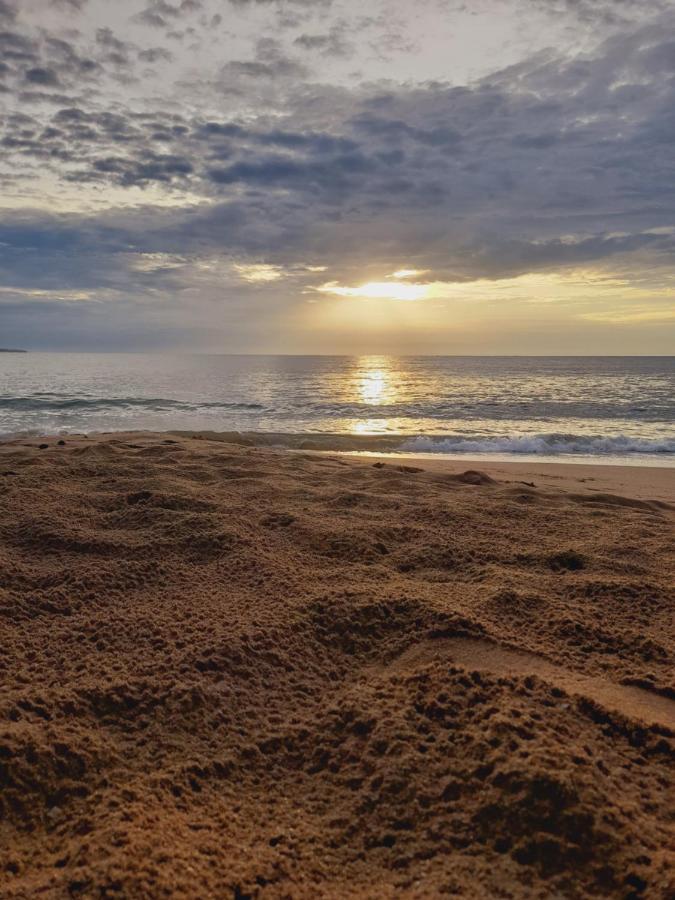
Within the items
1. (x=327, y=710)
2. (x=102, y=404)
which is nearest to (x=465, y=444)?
(x=327, y=710)

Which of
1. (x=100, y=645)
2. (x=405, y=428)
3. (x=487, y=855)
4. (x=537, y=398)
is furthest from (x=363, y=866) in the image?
(x=537, y=398)

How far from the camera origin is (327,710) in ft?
6.50

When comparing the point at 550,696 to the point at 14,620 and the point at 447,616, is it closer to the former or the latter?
the point at 447,616

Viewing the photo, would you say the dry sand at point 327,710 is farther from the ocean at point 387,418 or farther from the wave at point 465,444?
the ocean at point 387,418

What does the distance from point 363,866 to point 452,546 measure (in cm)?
236

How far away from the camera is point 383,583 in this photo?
300 centimetres

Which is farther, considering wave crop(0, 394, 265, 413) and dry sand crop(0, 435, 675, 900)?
wave crop(0, 394, 265, 413)

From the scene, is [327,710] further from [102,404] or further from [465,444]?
[102,404]

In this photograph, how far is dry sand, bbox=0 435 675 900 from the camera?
1.38m

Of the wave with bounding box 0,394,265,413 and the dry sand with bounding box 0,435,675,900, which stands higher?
the wave with bounding box 0,394,265,413

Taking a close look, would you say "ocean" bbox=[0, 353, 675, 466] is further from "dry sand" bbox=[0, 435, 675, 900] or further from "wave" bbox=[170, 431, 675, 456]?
"dry sand" bbox=[0, 435, 675, 900]

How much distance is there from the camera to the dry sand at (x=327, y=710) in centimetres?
138

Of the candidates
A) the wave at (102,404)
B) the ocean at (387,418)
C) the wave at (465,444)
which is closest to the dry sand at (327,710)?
the wave at (465,444)

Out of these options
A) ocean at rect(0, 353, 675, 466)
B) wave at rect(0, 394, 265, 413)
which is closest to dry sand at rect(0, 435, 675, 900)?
ocean at rect(0, 353, 675, 466)
